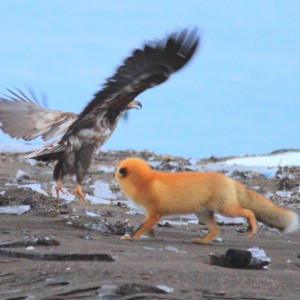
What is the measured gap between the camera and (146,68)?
6.99m

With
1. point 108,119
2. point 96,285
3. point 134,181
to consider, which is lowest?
point 96,285

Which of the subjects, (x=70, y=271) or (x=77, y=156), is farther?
(x=77, y=156)

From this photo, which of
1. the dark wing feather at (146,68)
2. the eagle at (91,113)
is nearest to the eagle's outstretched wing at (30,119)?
the eagle at (91,113)

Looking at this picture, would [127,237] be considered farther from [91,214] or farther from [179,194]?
[91,214]

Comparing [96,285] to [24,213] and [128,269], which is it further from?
[24,213]

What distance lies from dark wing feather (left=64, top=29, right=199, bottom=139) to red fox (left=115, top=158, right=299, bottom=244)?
0.96 metres

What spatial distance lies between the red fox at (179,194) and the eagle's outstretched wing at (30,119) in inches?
120

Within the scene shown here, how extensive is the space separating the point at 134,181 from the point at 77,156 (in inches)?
101

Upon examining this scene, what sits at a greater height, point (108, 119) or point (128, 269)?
point (108, 119)

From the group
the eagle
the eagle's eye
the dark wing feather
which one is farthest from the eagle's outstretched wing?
the eagle's eye

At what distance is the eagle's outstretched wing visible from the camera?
9608 mm

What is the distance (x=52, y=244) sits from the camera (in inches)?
208

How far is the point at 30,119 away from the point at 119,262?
230 inches

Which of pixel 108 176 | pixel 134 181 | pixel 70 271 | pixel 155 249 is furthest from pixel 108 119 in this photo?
pixel 108 176
